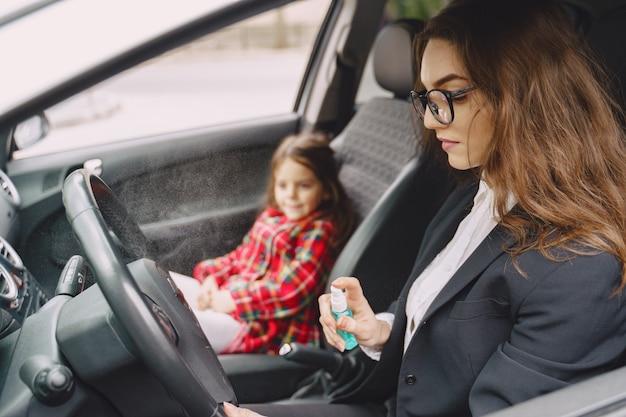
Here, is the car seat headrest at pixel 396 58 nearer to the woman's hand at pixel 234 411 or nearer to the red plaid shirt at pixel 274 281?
the red plaid shirt at pixel 274 281

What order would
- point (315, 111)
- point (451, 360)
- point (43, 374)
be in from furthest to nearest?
point (315, 111) < point (451, 360) < point (43, 374)

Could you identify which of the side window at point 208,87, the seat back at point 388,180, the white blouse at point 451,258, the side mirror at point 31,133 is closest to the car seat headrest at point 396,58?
the seat back at point 388,180

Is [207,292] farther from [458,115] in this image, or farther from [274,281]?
[458,115]

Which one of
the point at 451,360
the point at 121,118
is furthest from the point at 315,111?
the point at 451,360

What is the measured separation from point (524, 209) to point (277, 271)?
718 millimetres

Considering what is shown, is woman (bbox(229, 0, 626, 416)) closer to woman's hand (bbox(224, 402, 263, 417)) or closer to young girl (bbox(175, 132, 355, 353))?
woman's hand (bbox(224, 402, 263, 417))

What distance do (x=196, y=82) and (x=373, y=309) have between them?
3.78 feet

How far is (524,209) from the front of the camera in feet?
3.46

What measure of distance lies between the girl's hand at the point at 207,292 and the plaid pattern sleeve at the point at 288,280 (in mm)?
83

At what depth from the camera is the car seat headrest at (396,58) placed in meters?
1.88

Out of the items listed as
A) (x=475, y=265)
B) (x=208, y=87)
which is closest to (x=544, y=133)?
(x=475, y=265)

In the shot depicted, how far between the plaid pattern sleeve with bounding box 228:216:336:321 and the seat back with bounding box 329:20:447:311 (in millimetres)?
65

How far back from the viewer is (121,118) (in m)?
1.90

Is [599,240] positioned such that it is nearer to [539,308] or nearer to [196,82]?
[539,308]
